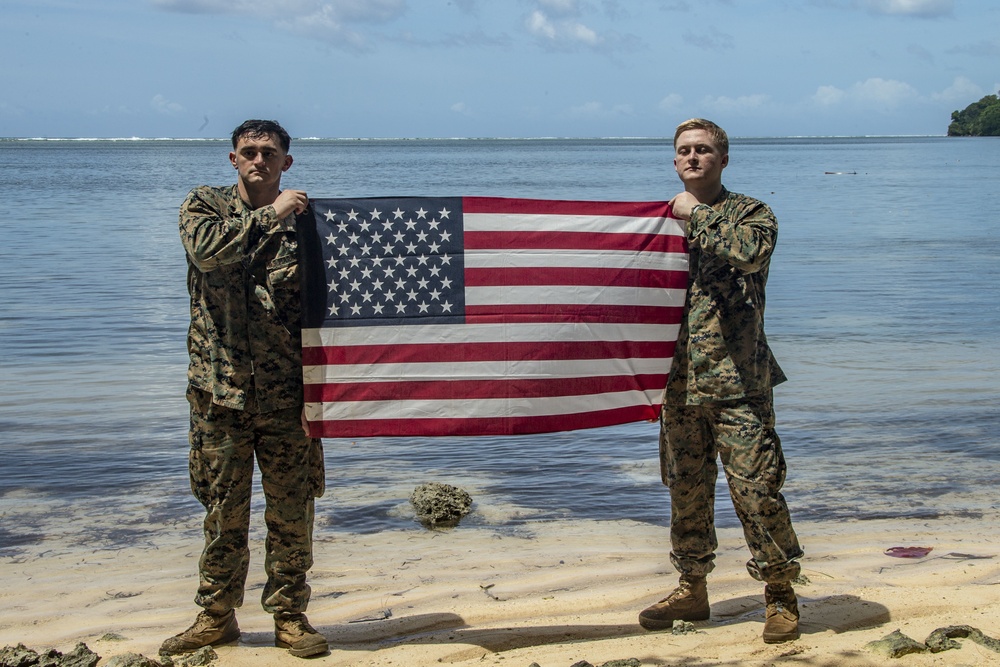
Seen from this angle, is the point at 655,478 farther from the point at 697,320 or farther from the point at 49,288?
the point at 49,288

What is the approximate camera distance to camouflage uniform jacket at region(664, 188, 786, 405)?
14.9 feet

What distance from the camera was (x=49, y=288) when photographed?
19.2 meters

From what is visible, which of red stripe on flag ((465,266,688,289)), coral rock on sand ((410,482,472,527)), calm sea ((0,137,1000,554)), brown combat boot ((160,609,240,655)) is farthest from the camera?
calm sea ((0,137,1000,554))

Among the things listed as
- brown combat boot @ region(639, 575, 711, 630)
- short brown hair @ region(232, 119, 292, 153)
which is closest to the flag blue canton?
short brown hair @ region(232, 119, 292, 153)

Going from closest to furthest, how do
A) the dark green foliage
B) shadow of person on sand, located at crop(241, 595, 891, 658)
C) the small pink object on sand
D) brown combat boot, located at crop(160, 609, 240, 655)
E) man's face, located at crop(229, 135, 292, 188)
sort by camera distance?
1. man's face, located at crop(229, 135, 292, 188)
2. brown combat boot, located at crop(160, 609, 240, 655)
3. shadow of person on sand, located at crop(241, 595, 891, 658)
4. the small pink object on sand
5. the dark green foliage

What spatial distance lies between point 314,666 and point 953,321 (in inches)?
523

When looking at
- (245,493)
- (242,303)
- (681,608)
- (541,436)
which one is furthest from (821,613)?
(541,436)

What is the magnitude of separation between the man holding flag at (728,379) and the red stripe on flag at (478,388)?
255 millimetres

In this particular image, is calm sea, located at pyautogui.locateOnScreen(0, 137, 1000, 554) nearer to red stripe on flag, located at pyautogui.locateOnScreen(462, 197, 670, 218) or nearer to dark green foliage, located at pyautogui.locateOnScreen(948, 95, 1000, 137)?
red stripe on flag, located at pyautogui.locateOnScreen(462, 197, 670, 218)

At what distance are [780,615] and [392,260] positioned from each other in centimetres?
229

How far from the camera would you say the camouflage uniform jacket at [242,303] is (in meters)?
4.48

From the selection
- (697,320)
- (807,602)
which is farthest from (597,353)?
(807,602)

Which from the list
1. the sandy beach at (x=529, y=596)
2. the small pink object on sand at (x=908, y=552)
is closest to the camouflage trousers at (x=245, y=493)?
the sandy beach at (x=529, y=596)

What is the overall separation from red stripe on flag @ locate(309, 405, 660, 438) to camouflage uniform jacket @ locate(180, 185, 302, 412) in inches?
9.6
